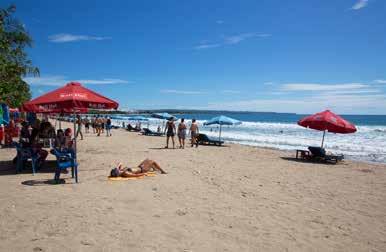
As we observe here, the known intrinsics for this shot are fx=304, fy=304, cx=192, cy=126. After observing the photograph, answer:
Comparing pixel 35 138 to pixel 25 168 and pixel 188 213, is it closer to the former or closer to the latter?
pixel 25 168

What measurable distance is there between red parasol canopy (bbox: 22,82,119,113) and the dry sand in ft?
5.70

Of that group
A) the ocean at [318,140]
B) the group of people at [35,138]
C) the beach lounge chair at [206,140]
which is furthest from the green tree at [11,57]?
the ocean at [318,140]

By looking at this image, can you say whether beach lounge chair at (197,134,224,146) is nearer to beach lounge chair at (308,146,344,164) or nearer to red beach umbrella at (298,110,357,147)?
beach lounge chair at (308,146,344,164)

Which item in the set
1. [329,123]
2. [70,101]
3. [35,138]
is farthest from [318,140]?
[70,101]

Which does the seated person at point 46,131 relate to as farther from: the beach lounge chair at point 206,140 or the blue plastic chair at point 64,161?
the beach lounge chair at point 206,140

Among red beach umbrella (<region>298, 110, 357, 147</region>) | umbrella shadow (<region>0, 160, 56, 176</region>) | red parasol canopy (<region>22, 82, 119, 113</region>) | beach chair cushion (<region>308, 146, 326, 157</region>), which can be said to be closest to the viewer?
red parasol canopy (<region>22, 82, 119, 113</region>)

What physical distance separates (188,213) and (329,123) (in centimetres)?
938

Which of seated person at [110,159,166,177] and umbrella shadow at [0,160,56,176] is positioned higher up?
seated person at [110,159,166,177]

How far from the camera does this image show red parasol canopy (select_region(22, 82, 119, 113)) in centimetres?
716

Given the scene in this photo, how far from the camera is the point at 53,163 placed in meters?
9.23

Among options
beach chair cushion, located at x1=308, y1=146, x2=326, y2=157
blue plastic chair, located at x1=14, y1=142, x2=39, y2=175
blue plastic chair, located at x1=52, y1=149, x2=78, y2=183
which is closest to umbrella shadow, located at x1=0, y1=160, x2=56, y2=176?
blue plastic chair, located at x1=14, y1=142, x2=39, y2=175

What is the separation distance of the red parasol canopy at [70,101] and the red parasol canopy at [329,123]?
28.5 feet

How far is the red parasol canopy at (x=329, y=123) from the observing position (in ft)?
40.6

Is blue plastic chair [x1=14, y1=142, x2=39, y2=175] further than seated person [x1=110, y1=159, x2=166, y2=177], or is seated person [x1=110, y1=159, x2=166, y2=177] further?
blue plastic chair [x1=14, y1=142, x2=39, y2=175]
